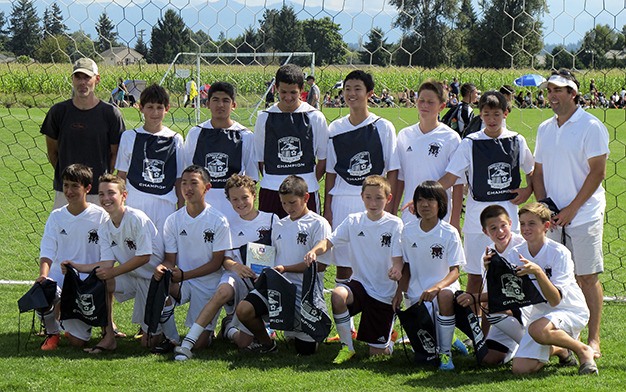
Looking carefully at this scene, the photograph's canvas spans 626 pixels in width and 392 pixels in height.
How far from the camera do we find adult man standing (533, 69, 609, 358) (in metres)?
4.70

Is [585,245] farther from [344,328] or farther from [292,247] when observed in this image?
[292,247]

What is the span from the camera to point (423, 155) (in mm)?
5242

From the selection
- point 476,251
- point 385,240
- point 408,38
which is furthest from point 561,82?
point 408,38

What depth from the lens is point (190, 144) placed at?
17.8 feet

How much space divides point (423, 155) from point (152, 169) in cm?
165

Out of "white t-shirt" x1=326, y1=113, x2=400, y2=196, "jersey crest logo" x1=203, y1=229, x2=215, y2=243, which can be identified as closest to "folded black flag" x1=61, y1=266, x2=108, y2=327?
"jersey crest logo" x1=203, y1=229, x2=215, y2=243

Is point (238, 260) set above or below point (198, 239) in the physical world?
below

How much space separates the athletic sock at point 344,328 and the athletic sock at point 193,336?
750mm

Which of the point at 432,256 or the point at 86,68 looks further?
the point at 86,68

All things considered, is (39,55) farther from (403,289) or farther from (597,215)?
(597,215)

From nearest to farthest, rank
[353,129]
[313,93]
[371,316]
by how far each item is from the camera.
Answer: [371,316] < [353,129] < [313,93]

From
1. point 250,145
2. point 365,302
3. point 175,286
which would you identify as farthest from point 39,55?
point 365,302

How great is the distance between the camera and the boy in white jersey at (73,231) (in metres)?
5.07

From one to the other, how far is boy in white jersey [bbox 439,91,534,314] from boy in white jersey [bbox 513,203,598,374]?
0.53 metres
